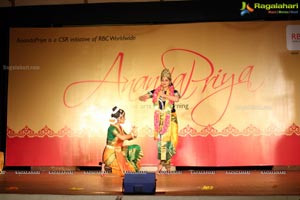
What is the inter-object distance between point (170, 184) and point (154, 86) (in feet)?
5.57

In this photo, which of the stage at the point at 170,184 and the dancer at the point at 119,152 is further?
the dancer at the point at 119,152

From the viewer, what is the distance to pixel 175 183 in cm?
466

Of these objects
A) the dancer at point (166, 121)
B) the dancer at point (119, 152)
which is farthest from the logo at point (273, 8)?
the dancer at point (119, 152)

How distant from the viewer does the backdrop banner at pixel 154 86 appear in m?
5.68

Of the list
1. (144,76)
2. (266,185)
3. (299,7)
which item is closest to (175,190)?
(266,185)

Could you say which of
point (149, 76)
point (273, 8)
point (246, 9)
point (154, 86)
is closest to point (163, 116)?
point (154, 86)

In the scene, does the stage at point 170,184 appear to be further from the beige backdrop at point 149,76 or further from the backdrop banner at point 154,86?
the beige backdrop at point 149,76

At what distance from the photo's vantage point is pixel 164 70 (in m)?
5.79

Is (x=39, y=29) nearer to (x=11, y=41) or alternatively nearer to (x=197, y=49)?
(x=11, y=41)

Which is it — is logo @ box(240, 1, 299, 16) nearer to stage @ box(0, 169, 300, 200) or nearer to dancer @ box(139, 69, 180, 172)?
dancer @ box(139, 69, 180, 172)

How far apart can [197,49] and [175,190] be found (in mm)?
2398

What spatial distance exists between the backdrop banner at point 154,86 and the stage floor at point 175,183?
27 centimetres

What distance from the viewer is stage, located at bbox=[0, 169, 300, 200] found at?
3.92 metres

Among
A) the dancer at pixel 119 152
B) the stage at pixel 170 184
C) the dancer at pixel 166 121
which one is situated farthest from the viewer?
the dancer at pixel 166 121
